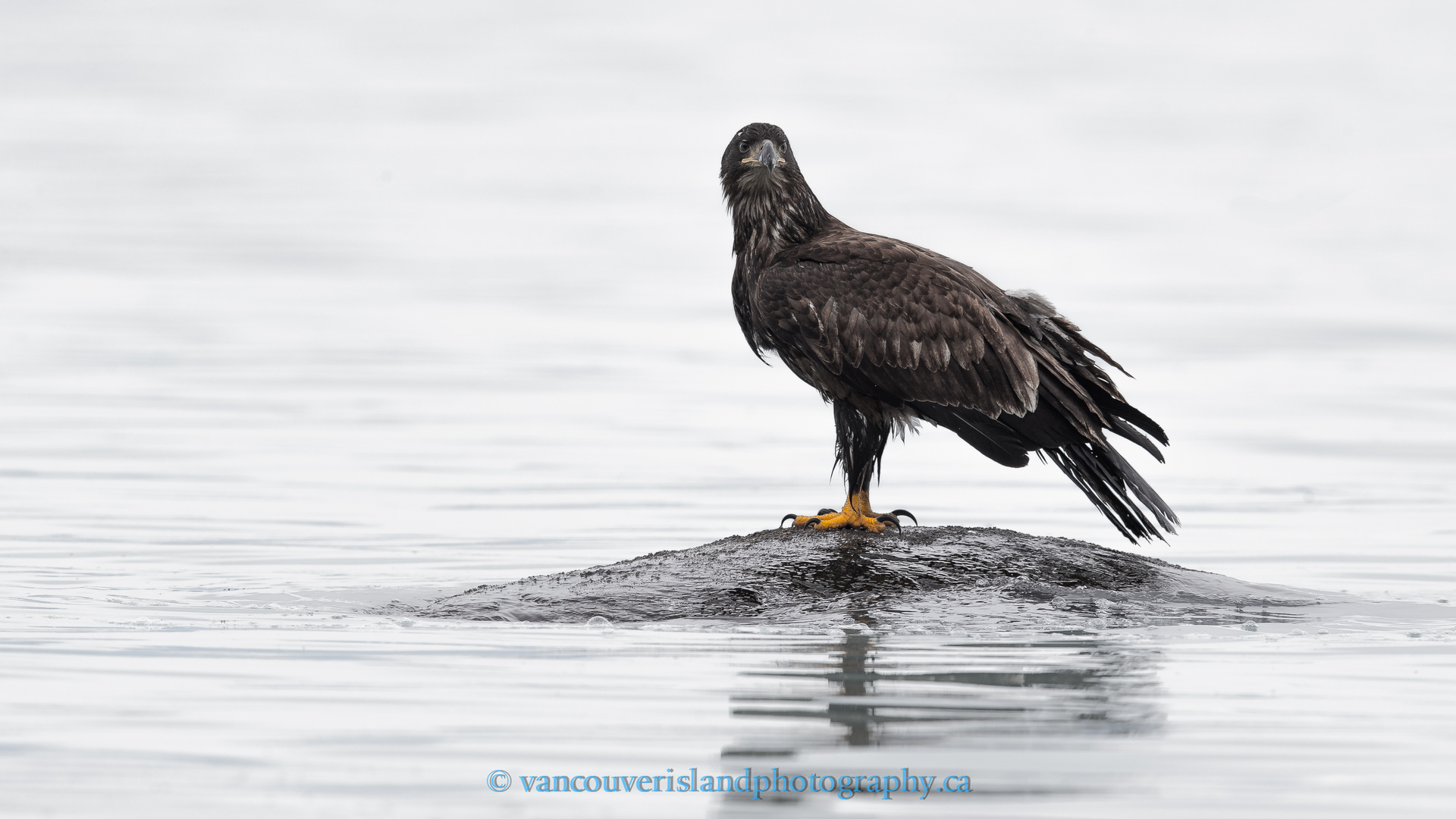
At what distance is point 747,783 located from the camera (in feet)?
21.0

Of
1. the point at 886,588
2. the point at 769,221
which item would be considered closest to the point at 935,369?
the point at 769,221

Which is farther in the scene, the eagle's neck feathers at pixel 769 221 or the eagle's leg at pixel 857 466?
the eagle's neck feathers at pixel 769 221

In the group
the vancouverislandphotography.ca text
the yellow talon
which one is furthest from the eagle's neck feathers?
the vancouverislandphotography.ca text

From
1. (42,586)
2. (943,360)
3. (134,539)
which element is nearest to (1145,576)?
(943,360)

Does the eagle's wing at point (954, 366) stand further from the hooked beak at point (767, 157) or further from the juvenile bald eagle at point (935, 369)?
the hooked beak at point (767, 157)

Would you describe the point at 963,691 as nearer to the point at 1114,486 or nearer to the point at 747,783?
the point at 747,783

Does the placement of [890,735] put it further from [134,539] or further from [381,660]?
[134,539]

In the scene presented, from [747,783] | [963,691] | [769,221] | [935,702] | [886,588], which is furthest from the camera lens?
[769,221]

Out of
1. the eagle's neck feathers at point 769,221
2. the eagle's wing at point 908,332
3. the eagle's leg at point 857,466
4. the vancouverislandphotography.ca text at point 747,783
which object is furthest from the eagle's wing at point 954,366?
the vancouverislandphotography.ca text at point 747,783

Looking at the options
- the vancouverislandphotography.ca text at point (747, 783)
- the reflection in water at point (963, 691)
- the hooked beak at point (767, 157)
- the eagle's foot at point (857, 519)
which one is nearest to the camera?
the vancouverislandphotography.ca text at point (747, 783)

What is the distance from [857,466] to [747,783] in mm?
4204

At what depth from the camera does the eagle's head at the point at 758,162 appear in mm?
11094

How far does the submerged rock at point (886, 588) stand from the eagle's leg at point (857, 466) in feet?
0.67

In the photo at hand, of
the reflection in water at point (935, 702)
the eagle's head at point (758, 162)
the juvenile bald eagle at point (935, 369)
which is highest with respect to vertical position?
the eagle's head at point (758, 162)
